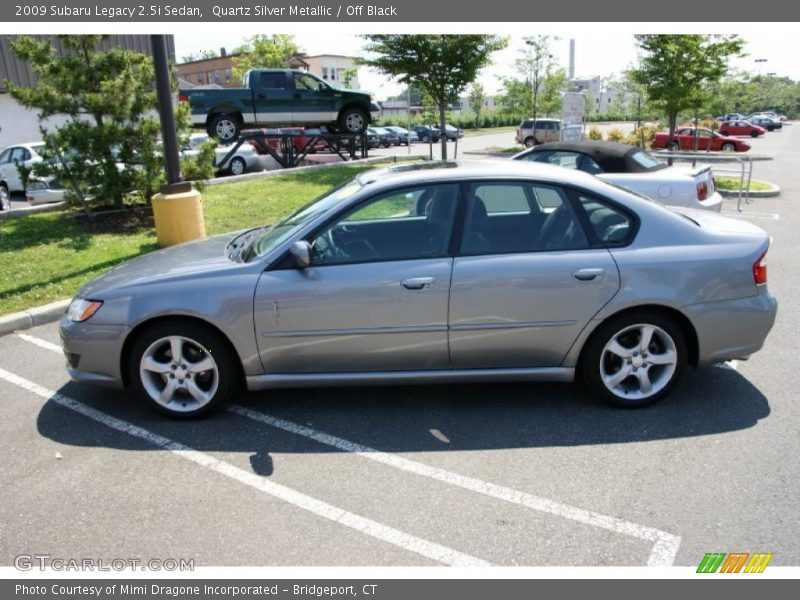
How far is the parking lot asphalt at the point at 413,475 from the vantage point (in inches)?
113

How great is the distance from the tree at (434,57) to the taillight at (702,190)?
10535 mm

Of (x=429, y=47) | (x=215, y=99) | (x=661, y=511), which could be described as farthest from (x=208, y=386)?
(x=429, y=47)

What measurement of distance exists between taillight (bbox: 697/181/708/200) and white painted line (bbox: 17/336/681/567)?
5855mm

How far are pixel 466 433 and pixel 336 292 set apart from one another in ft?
3.86

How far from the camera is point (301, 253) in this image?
379cm

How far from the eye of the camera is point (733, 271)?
3916 millimetres

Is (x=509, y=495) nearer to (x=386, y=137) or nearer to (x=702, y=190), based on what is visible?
(x=702, y=190)

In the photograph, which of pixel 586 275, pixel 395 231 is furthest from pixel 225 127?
pixel 586 275

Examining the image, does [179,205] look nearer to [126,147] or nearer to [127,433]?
[126,147]

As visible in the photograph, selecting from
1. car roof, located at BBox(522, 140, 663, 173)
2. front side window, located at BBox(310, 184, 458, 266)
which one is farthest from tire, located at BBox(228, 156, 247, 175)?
front side window, located at BBox(310, 184, 458, 266)

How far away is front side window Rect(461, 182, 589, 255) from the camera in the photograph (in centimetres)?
394

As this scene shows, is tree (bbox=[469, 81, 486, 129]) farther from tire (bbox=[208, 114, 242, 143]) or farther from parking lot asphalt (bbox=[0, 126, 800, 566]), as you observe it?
parking lot asphalt (bbox=[0, 126, 800, 566])

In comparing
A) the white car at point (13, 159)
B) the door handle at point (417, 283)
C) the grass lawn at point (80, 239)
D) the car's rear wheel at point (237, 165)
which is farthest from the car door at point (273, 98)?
the door handle at point (417, 283)

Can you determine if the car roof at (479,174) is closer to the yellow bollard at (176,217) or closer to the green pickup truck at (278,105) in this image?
the yellow bollard at (176,217)
